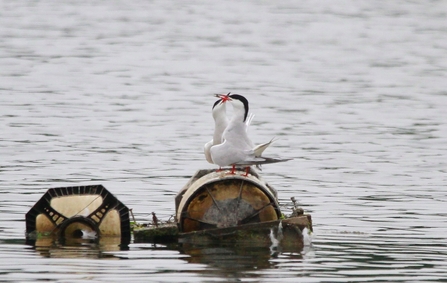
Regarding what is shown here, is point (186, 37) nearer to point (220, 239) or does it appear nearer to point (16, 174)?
point (16, 174)

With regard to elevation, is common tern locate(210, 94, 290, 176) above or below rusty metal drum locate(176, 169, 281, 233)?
above

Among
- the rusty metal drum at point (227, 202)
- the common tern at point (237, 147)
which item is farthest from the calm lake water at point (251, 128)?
the common tern at point (237, 147)

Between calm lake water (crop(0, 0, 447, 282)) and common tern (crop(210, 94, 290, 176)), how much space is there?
139cm

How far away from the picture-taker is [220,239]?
18.0m

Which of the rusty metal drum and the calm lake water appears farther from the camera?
the rusty metal drum

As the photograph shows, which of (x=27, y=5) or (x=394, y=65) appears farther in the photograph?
(x=27, y=5)

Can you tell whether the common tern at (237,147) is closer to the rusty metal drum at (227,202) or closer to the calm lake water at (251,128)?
the rusty metal drum at (227,202)

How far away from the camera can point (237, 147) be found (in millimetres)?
18203

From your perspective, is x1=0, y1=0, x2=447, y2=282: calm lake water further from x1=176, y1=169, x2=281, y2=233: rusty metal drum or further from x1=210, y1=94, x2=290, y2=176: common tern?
x1=210, y1=94, x2=290, y2=176: common tern

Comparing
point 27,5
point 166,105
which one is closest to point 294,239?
point 166,105

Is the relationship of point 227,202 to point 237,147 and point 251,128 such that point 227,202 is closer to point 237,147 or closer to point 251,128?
point 237,147

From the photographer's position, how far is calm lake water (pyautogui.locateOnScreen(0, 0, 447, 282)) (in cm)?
1708

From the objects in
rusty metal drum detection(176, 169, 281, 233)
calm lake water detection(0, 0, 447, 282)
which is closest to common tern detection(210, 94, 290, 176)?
rusty metal drum detection(176, 169, 281, 233)

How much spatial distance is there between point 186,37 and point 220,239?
62465 millimetres
